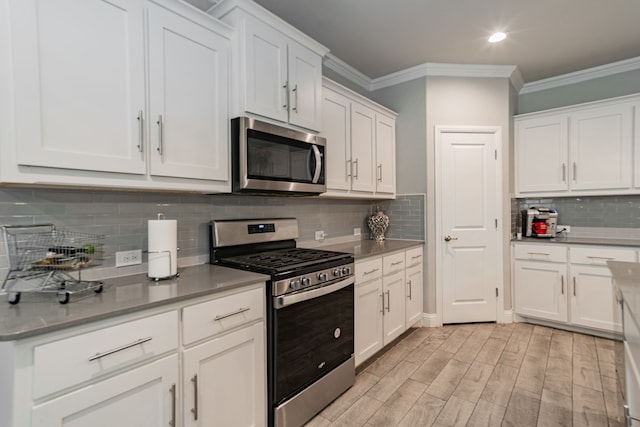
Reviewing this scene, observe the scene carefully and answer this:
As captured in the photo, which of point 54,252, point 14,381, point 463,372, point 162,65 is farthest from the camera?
point 463,372

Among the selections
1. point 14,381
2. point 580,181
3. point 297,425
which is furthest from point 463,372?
point 14,381

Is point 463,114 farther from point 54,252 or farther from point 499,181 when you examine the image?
point 54,252

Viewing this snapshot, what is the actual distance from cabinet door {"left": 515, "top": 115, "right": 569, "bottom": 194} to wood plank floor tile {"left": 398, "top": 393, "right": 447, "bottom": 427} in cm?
265

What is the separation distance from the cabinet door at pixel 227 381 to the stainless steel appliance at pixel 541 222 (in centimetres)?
334

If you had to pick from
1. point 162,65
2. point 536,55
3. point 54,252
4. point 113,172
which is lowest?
point 54,252

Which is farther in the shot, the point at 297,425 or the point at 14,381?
the point at 297,425

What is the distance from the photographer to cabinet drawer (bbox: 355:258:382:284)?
95.5 inches

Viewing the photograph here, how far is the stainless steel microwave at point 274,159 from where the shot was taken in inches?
74.4

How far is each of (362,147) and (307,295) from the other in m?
1.74

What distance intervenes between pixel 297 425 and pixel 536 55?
384 centimetres

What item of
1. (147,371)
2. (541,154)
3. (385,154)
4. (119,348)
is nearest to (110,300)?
(119,348)

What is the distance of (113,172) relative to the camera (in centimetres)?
144

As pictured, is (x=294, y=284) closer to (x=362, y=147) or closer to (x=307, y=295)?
(x=307, y=295)

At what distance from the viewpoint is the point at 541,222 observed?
351 centimetres
